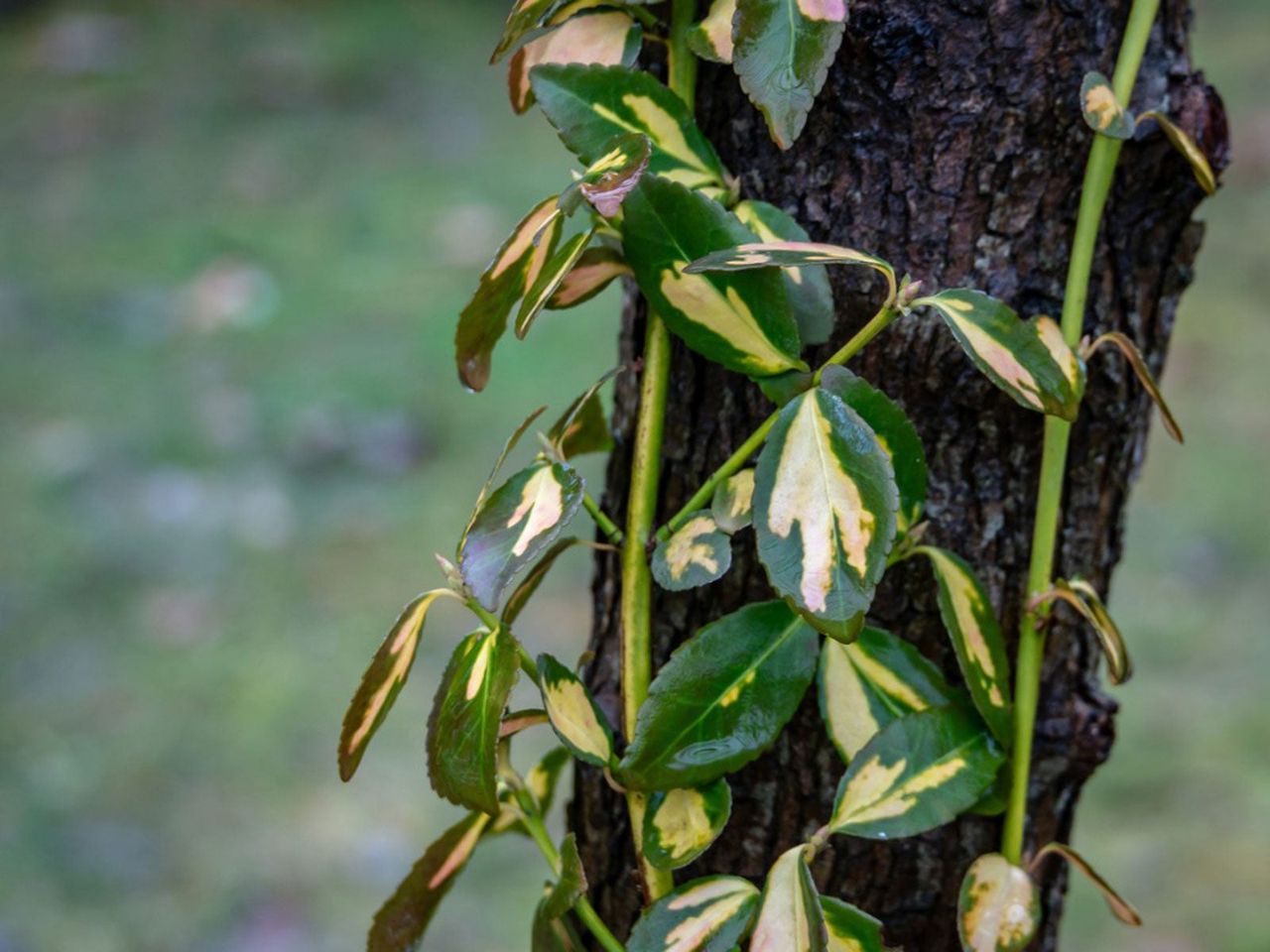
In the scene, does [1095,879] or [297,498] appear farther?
[297,498]

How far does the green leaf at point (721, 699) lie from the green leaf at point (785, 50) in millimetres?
177

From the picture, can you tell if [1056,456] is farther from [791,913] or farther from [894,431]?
[791,913]

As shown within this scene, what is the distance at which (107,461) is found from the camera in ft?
6.95

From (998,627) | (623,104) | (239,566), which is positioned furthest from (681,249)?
(239,566)

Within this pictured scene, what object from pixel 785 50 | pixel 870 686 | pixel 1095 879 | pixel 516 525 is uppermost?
pixel 785 50

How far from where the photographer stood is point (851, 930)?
19.2 inches

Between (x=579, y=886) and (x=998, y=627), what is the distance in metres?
0.18

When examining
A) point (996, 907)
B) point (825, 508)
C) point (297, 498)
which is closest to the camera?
point (825, 508)

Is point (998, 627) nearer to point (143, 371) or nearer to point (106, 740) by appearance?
point (106, 740)

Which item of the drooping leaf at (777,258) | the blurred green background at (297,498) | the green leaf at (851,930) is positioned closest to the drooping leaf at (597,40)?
the drooping leaf at (777,258)

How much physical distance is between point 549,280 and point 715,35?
10 centimetres

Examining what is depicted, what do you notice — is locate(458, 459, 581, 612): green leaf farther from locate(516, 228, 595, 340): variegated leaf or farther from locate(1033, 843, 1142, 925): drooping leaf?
locate(1033, 843, 1142, 925): drooping leaf

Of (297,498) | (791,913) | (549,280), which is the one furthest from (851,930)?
(297,498)

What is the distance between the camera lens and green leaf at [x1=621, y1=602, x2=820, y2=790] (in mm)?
499
